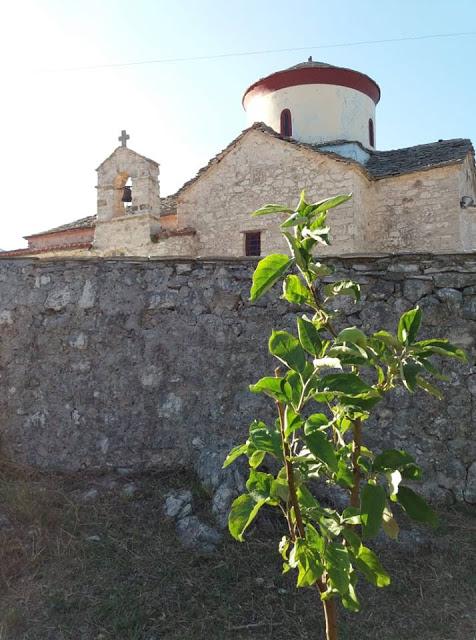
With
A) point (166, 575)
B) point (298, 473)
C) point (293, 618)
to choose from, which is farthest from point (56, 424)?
point (298, 473)

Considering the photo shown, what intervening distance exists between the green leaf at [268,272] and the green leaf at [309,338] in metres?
0.14

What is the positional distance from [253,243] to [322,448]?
11.5 metres

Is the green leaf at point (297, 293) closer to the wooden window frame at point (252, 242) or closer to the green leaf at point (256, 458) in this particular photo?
the green leaf at point (256, 458)

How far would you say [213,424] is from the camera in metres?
3.96

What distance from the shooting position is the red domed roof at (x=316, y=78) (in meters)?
14.6

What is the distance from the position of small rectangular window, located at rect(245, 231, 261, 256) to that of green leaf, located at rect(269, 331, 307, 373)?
11.1 metres

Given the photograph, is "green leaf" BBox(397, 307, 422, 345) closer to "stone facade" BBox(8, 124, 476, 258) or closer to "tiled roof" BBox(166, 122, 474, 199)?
"stone facade" BBox(8, 124, 476, 258)

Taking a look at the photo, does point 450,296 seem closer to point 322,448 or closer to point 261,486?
point 261,486

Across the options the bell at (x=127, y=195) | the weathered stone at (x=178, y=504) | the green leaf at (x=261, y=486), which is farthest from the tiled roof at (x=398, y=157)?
the green leaf at (x=261, y=486)

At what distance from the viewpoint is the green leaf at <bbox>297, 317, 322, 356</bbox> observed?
5.08ft

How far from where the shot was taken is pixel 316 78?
14.7 meters

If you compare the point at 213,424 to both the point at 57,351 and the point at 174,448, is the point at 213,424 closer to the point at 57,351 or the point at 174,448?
the point at 174,448

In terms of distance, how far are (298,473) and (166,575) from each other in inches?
66.9

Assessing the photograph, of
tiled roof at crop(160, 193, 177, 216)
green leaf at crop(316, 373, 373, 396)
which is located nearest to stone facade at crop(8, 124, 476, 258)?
tiled roof at crop(160, 193, 177, 216)
